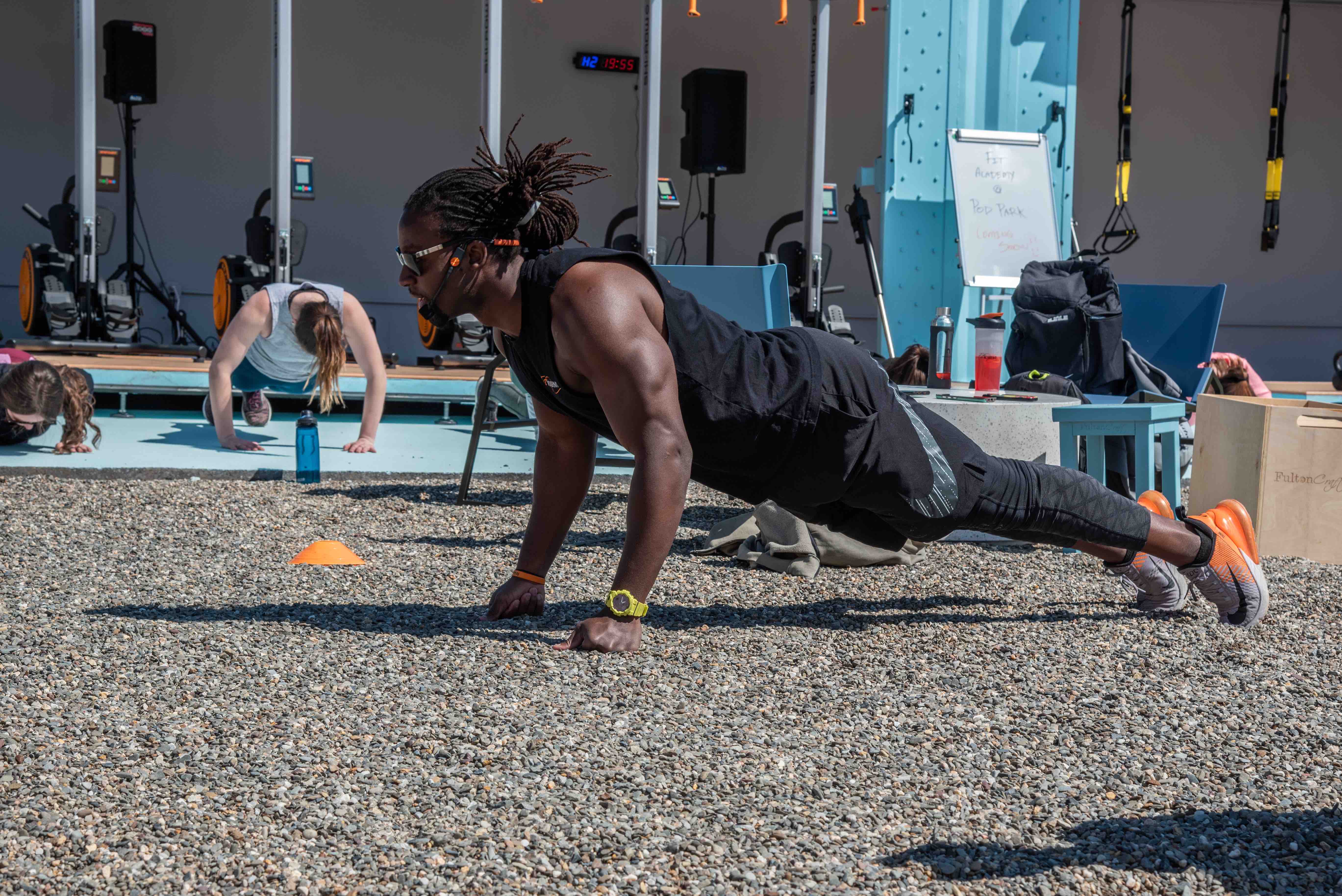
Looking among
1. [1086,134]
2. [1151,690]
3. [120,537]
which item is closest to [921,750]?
[1151,690]

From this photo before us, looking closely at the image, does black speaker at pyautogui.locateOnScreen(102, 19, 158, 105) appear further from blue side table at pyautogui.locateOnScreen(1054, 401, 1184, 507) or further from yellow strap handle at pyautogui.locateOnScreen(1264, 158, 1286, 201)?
yellow strap handle at pyautogui.locateOnScreen(1264, 158, 1286, 201)

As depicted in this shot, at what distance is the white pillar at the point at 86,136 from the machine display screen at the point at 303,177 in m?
1.04

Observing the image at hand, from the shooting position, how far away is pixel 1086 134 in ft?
32.2

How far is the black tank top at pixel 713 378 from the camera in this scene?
6.72 ft

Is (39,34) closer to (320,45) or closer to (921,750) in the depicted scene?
(320,45)

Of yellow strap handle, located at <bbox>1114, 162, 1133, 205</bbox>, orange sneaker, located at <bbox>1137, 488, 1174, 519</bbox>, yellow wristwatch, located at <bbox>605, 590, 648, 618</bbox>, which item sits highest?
yellow strap handle, located at <bbox>1114, 162, 1133, 205</bbox>

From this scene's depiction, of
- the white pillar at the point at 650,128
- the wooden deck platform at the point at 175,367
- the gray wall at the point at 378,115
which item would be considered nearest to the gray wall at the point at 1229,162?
the gray wall at the point at 378,115

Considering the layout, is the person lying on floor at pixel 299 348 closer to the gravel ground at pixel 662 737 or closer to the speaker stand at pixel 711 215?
the gravel ground at pixel 662 737

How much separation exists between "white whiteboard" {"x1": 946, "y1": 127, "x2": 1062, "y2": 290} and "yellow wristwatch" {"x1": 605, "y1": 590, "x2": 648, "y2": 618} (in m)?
4.41

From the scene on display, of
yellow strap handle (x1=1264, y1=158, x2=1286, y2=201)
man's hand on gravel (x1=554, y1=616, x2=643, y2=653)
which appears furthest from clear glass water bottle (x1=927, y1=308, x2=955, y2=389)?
yellow strap handle (x1=1264, y1=158, x2=1286, y2=201)

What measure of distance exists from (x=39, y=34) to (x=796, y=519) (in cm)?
773

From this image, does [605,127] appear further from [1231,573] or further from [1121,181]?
[1231,573]

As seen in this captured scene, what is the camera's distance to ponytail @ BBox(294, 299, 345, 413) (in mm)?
4875

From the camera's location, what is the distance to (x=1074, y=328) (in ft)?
13.4
